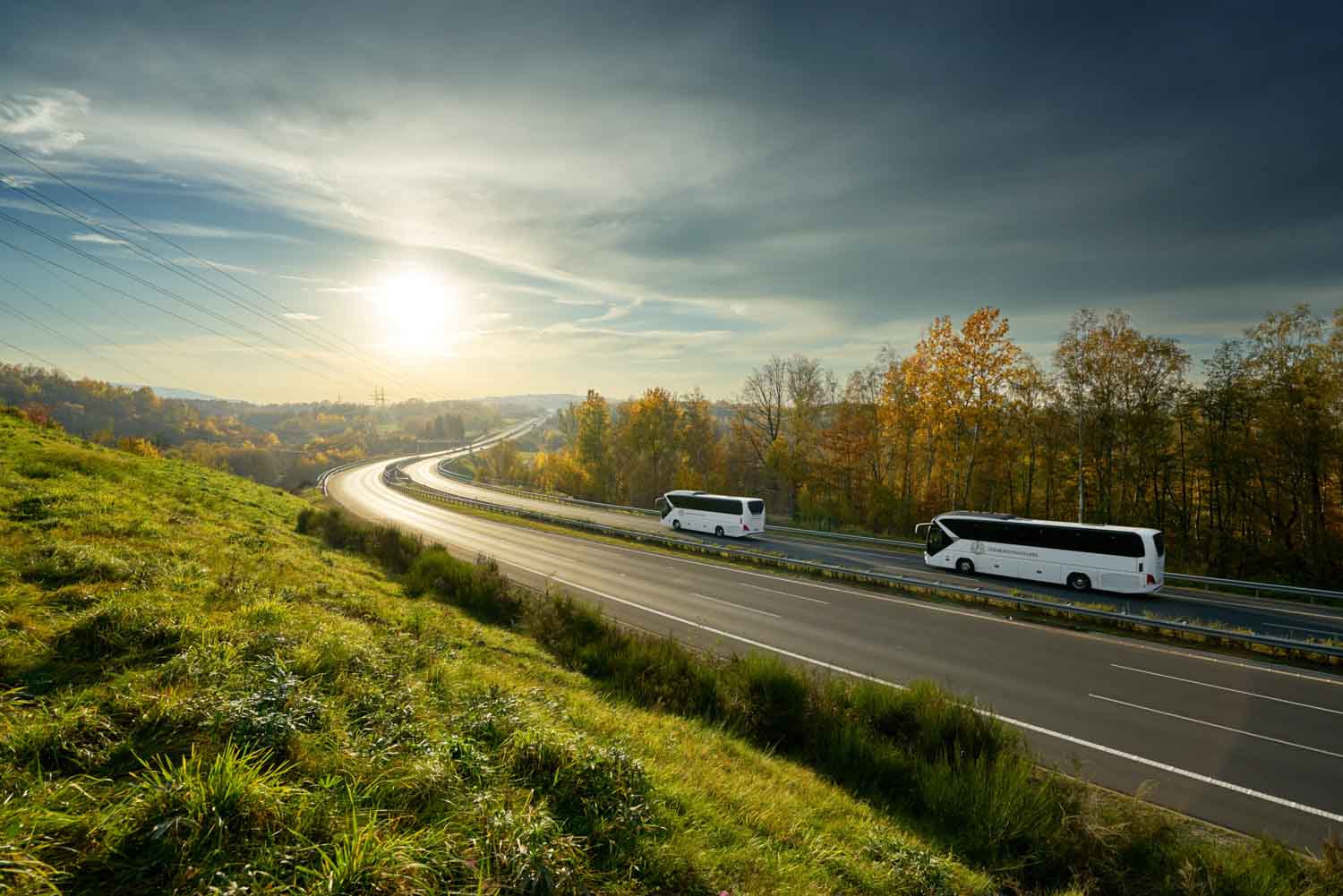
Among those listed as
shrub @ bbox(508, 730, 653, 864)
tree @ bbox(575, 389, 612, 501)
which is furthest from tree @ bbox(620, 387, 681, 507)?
shrub @ bbox(508, 730, 653, 864)

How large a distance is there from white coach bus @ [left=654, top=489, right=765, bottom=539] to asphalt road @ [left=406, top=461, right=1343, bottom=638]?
2.52 ft

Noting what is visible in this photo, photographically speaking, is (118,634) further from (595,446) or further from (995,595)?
(595,446)

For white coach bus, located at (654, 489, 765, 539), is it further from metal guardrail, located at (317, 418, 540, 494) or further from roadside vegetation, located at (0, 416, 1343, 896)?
metal guardrail, located at (317, 418, 540, 494)

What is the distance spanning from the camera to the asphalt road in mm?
18766

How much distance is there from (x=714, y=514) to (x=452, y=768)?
33892 millimetres

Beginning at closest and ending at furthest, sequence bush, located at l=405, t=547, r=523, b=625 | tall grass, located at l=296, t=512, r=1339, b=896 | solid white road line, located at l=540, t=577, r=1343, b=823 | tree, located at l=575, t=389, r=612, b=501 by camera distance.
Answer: tall grass, located at l=296, t=512, r=1339, b=896, solid white road line, located at l=540, t=577, r=1343, b=823, bush, located at l=405, t=547, r=523, b=625, tree, located at l=575, t=389, r=612, b=501

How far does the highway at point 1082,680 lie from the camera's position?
9.01 meters

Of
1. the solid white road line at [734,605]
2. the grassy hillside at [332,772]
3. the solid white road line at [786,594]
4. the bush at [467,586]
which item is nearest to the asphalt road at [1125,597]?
the solid white road line at [786,594]

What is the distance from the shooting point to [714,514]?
38.1m

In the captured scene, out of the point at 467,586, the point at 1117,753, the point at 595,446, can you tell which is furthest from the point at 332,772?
the point at 595,446

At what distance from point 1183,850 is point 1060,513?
3938 cm

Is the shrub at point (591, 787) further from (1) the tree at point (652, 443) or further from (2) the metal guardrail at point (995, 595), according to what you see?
A: (1) the tree at point (652, 443)

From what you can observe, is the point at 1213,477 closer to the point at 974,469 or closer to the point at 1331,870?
the point at 974,469

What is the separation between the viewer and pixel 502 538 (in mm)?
36031
